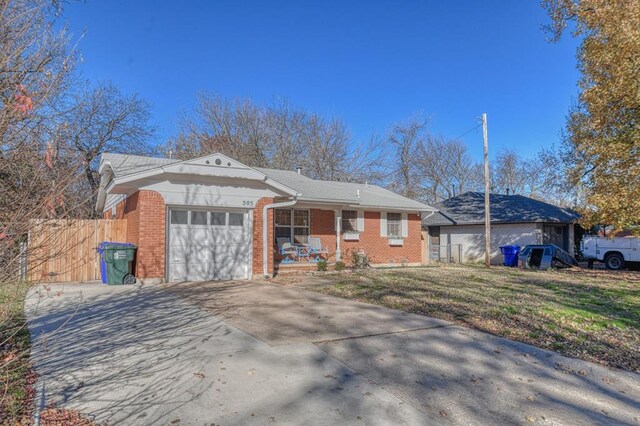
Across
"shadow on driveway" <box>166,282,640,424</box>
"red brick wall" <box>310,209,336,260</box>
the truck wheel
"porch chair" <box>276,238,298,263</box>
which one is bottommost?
"shadow on driveway" <box>166,282,640,424</box>

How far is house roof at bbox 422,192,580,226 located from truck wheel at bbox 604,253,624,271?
243cm

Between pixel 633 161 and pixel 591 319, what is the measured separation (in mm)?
9924

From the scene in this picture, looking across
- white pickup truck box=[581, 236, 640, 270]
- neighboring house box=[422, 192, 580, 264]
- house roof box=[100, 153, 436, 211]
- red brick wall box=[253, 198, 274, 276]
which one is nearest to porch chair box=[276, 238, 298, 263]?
house roof box=[100, 153, 436, 211]

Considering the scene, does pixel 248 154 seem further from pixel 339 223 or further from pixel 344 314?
pixel 344 314

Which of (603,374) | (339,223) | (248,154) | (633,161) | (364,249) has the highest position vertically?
(248,154)

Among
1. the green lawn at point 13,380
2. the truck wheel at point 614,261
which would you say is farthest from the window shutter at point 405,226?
the green lawn at point 13,380

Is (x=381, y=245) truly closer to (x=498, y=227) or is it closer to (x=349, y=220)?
(x=349, y=220)

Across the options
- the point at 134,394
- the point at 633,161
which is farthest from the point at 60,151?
the point at 633,161

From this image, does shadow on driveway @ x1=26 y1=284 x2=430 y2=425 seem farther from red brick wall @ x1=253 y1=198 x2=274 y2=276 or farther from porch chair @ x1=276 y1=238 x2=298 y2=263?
porch chair @ x1=276 y1=238 x2=298 y2=263

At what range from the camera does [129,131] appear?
26219 mm

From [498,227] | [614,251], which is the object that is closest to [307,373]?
[614,251]

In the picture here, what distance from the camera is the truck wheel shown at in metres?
19.1

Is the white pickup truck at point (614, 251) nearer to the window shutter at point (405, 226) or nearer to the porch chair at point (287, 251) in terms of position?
the window shutter at point (405, 226)

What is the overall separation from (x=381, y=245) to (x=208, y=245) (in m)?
8.67
